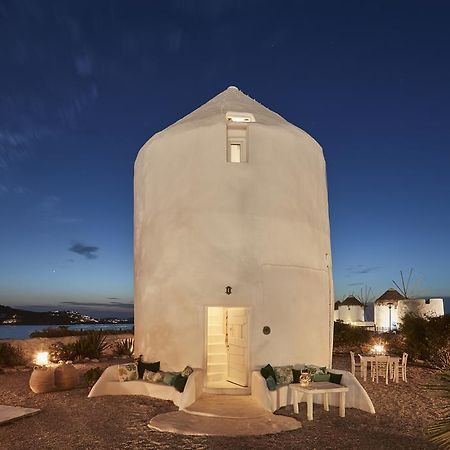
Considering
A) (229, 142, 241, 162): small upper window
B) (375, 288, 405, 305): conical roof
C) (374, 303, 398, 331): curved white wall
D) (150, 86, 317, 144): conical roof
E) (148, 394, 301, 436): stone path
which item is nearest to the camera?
(148, 394, 301, 436): stone path

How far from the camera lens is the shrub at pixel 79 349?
52.7 ft

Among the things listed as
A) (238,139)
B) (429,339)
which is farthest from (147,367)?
(429,339)

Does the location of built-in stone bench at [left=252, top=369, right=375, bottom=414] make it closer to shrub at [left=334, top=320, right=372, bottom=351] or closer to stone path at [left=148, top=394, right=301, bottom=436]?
stone path at [left=148, top=394, right=301, bottom=436]

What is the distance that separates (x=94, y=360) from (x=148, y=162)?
788 centimetres

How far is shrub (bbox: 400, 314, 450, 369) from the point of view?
1599cm

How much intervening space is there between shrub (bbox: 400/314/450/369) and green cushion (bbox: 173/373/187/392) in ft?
31.5

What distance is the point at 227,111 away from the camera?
12258 mm

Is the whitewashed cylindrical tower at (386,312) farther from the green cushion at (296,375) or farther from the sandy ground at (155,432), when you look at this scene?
the green cushion at (296,375)

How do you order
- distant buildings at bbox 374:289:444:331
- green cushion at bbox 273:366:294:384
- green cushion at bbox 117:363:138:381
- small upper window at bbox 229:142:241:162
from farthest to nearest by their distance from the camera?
distant buildings at bbox 374:289:444:331 < small upper window at bbox 229:142:241:162 < green cushion at bbox 117:363:138:381 < green cushion at bbox 273:366:294:384

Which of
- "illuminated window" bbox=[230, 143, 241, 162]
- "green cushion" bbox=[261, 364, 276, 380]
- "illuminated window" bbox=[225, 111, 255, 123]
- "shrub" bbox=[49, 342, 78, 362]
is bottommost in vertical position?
"shrub" bbox=[49, 342, 78, 362]

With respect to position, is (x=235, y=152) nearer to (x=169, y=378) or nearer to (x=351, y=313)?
(x=169, y=378)

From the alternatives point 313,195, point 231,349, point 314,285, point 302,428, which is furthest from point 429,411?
point 313,195

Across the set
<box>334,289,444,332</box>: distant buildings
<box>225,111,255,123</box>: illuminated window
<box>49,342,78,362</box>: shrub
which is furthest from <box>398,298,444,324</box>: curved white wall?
<box>225,111,255,123</box>: illuminated window

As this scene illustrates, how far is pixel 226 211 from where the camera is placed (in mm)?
10969
